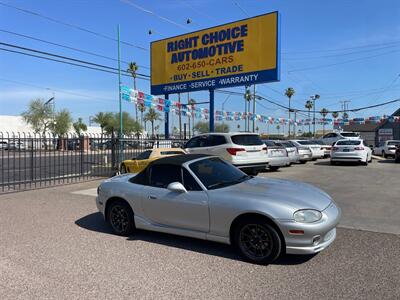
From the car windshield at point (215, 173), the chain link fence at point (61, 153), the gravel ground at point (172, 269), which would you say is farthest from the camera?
the chain link fence at point (61, 153)

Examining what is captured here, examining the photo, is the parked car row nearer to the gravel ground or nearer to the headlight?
the gravel ground

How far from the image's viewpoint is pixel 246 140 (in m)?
13.1

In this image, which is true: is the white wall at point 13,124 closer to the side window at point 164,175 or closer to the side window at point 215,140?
the side window at point 215,140

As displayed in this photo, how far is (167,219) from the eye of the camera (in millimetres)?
5898

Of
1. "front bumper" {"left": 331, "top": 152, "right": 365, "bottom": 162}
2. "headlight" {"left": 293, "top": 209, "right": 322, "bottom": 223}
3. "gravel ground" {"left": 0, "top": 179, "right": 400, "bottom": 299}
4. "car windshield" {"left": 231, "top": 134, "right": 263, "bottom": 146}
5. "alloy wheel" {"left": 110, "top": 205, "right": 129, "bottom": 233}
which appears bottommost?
"gravel ground" {"left": 0, "top": 179, "right": 400, "bottom": 299}

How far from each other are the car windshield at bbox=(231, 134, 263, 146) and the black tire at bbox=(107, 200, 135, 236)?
6.83 meters

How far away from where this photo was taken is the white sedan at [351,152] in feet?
62.6

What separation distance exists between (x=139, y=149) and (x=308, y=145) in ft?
34.8

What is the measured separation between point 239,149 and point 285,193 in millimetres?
7427

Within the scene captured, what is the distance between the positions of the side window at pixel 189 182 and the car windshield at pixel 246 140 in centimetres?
708

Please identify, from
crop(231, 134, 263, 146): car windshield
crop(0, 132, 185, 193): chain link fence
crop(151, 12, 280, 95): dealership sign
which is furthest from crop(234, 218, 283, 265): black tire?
crop(151, 12, 280, 95): dealership sign

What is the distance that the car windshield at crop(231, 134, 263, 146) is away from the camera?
12906mm

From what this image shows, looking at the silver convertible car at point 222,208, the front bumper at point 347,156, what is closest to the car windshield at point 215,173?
the silver convertible car at point 222,208

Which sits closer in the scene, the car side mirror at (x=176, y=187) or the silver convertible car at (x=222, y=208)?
the silver convertible car at (x=222, y=208)
